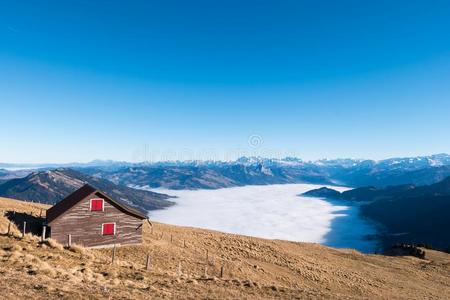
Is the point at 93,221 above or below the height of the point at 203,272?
above

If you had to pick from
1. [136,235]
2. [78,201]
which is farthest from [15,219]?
[136,235]

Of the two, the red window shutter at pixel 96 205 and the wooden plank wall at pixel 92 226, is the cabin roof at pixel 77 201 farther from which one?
the red window shutter at pixel 96 205

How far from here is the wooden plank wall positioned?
45.4 metres

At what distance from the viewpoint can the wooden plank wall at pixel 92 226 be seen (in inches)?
1788

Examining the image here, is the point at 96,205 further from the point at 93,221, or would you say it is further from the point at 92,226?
the point at 92,226

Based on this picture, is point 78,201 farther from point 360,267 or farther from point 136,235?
point 360,267

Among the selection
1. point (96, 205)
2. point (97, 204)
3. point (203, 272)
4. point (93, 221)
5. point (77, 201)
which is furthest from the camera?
point (97, 204)

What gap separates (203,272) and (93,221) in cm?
1791

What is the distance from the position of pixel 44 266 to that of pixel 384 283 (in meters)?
46.9

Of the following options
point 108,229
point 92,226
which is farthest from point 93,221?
point 108,229

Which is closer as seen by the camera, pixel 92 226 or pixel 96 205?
pixel 92 226

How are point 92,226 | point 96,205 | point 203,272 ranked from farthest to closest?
point 96,205 < point 92,226 < point 203,272

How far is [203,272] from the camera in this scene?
39812 millimetres

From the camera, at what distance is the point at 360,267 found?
6081 centimetres
